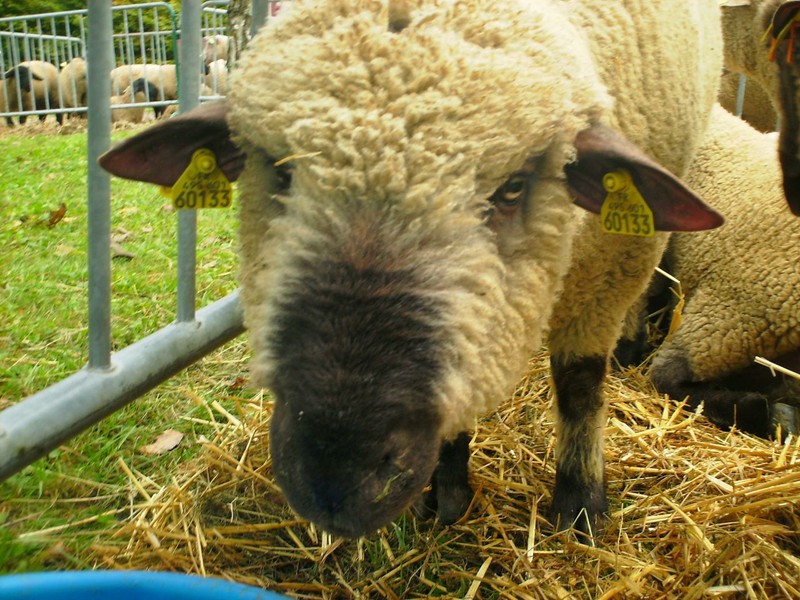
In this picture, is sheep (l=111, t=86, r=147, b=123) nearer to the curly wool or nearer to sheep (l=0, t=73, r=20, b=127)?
sheep (l=0, t=73, r=20, b=127)

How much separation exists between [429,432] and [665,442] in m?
1.95

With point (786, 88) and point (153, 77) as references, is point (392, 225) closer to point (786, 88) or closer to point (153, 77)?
point (786, 88)

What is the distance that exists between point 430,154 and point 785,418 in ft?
8.86

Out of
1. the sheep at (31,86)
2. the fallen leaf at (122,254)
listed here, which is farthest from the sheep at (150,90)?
the fallen leaf at (122,254)

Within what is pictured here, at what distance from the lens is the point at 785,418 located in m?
3.42

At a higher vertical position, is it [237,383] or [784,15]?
[784,15]

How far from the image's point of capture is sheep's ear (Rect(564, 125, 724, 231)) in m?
1.75

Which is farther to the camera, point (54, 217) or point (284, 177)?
point (54, 217)

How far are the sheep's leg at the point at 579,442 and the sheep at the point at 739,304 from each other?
46.8 inches

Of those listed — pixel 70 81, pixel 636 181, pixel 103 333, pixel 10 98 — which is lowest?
pixel 10 98

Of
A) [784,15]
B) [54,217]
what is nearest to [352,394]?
[784,15]

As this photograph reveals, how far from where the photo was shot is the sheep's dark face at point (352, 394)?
4.48 ft

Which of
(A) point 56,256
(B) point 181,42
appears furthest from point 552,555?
(A) point 56,256

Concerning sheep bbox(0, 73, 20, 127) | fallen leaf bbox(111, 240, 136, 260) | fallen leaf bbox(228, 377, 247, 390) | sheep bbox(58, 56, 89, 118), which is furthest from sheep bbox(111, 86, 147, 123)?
fallen leaf bbox(228, 377, 247, 390)
